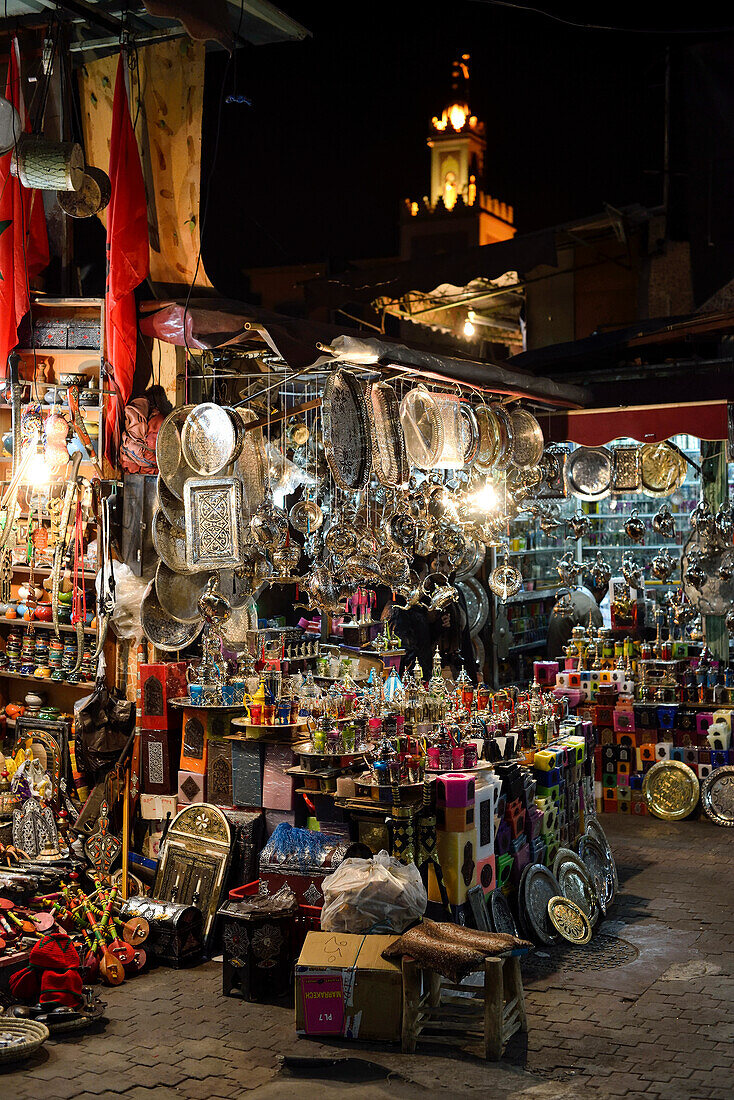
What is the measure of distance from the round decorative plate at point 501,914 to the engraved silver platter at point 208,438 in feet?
9.26

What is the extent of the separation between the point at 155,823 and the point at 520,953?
9.53 ft

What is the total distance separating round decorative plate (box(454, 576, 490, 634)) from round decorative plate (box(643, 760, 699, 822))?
337cm

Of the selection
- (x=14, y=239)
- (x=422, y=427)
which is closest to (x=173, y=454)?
(x=422, y=427)

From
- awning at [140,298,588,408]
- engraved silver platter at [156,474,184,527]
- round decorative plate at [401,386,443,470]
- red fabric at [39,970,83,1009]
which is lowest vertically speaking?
red fabric at [39,970,83,1009]

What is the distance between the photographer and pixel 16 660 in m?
8.24

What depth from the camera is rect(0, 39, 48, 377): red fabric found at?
7.45m

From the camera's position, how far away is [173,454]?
6.91m

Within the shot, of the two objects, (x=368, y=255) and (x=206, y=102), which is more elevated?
(x=368, y=255)

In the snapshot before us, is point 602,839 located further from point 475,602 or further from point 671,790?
point 475,602

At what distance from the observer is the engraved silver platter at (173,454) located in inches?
270

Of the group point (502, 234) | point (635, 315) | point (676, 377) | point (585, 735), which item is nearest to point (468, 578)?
point (676, 377)

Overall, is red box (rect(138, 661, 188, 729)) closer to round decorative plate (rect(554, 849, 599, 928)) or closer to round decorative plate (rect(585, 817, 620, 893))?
round decorative plate (rect(554, 849, 599, 928))

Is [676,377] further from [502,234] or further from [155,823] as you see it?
[502,234]

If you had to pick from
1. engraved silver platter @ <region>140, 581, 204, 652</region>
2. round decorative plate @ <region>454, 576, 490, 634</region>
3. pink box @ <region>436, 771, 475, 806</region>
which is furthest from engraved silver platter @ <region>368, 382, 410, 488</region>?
round decorative plate @ <region>454, 576, 490, 634</region>
